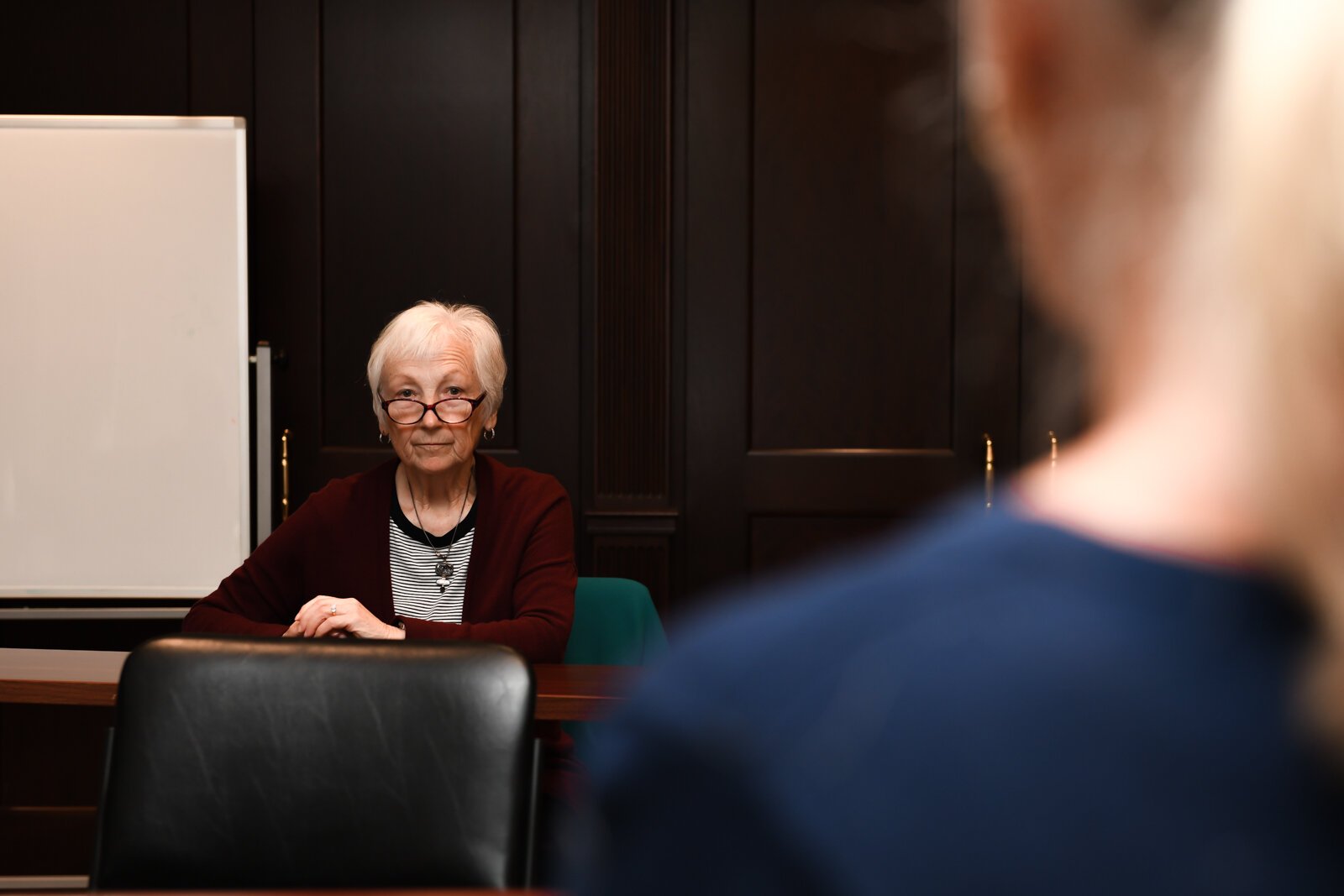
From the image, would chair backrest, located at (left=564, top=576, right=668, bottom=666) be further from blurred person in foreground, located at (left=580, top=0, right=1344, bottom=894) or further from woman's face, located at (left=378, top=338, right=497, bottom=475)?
blurred person in foreground, located at (left=580, top=0, right=1344, bottom=894)

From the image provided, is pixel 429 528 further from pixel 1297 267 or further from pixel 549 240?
pixel 1297 267

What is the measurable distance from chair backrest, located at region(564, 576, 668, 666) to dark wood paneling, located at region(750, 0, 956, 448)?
63.6 inches

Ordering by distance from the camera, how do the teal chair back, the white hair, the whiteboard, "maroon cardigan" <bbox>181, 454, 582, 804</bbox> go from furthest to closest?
the whiteboard → the teal chair back → "maroon cardigan" <bbox>181, 454, 582, 804</bbox> → the white hair

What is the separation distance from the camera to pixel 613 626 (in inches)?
99.7

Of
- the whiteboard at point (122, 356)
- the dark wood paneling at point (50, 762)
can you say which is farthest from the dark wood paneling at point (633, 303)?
the dark wood paneling at point (50, 762)

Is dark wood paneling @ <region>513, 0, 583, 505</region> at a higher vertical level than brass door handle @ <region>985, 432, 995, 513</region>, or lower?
higher

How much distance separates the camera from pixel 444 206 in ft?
13.3

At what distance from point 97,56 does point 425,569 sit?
252 centimetres

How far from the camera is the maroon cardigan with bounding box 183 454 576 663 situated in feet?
7.91

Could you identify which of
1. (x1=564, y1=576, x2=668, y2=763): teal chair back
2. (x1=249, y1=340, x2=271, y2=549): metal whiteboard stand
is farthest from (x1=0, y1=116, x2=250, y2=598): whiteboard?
(x1=564, y1=576, x2=668, y2=763): teal chair back

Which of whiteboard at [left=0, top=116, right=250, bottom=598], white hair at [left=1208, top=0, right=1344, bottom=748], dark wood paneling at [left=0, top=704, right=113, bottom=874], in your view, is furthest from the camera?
dark wood paneling at [left=0, top=704, right=113, bottom=874]

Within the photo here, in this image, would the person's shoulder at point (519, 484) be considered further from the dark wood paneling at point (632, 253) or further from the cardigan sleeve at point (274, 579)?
the dark wood paneling at point (632, 253)

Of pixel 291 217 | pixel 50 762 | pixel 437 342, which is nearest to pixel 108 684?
pixel 437 342

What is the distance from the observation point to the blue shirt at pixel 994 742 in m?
0.29
